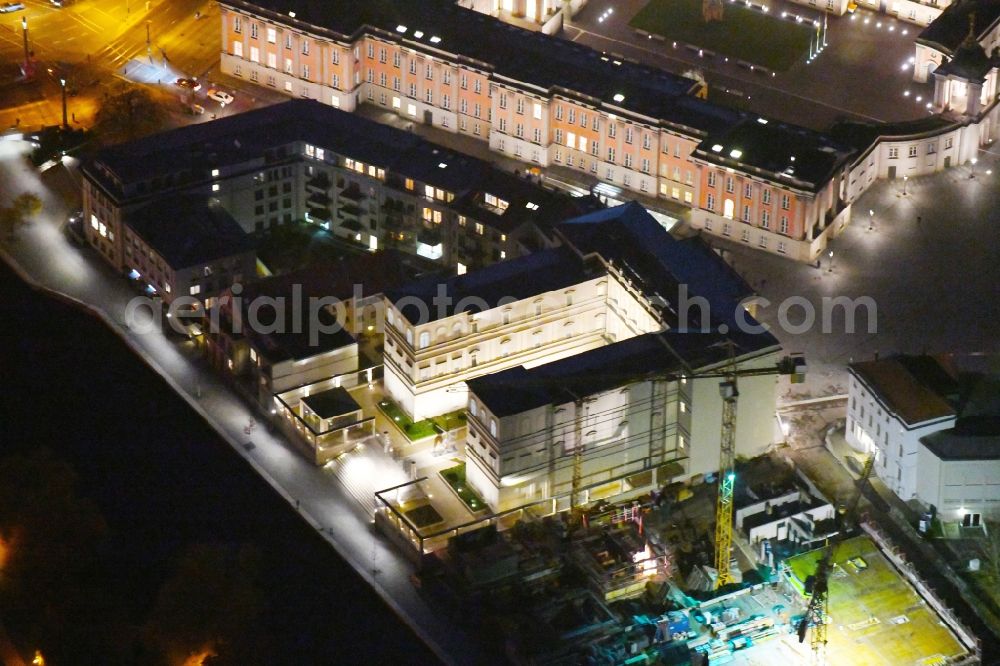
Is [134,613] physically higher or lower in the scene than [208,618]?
higher

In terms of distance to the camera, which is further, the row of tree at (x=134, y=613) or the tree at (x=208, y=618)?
the row of tree at (x=134, y=613)

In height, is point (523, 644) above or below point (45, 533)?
below

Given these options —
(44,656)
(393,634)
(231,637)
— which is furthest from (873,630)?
(44,656)

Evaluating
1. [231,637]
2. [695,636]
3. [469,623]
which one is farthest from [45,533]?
[695,636]

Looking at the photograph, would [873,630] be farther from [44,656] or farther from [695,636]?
[44,656]

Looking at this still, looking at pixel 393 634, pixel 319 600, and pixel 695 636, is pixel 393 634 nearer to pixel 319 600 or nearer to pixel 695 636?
pixel 319 600

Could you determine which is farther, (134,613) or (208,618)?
(134,613)

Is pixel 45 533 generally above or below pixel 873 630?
above

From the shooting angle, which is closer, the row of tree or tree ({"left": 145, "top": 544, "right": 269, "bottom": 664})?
tree ({"left": 145, "top": 544, "right": 269, "bottom": 664})
